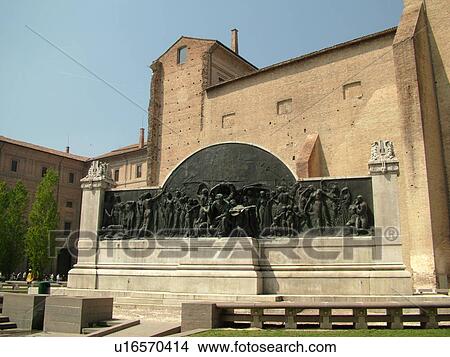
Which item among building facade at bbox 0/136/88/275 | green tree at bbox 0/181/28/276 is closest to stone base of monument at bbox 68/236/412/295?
green tree at bbox 0/181/28/276

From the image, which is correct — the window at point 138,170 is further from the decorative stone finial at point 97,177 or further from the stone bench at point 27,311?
the stone bench at point 27,311

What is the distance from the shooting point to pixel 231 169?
1556cm

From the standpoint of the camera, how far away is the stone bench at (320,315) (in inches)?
345

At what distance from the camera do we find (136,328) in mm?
8695

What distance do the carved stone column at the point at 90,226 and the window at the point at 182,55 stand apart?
2541 cm

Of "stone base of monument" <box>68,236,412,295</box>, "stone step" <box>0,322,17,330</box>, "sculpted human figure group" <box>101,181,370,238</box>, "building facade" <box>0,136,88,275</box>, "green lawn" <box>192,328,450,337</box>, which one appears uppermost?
"building facade" <box>0,136,88,275</box>

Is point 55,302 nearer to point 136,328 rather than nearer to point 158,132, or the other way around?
point 136,328

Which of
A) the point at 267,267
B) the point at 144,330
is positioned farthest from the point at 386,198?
the point at 144,330

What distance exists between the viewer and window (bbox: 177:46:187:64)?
1619 inches

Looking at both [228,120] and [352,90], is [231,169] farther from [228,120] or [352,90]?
[228,120]

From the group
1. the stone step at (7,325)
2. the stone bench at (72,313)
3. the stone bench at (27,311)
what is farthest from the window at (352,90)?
the stone step at (7,325)

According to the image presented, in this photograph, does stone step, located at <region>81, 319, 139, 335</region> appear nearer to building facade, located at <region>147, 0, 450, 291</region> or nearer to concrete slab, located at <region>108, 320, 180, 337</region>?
concrete slab, located at <region>108, 320, 180, 337</region>

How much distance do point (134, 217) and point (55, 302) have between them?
277 inches

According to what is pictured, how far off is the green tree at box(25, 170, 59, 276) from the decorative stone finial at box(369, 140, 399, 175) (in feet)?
104
